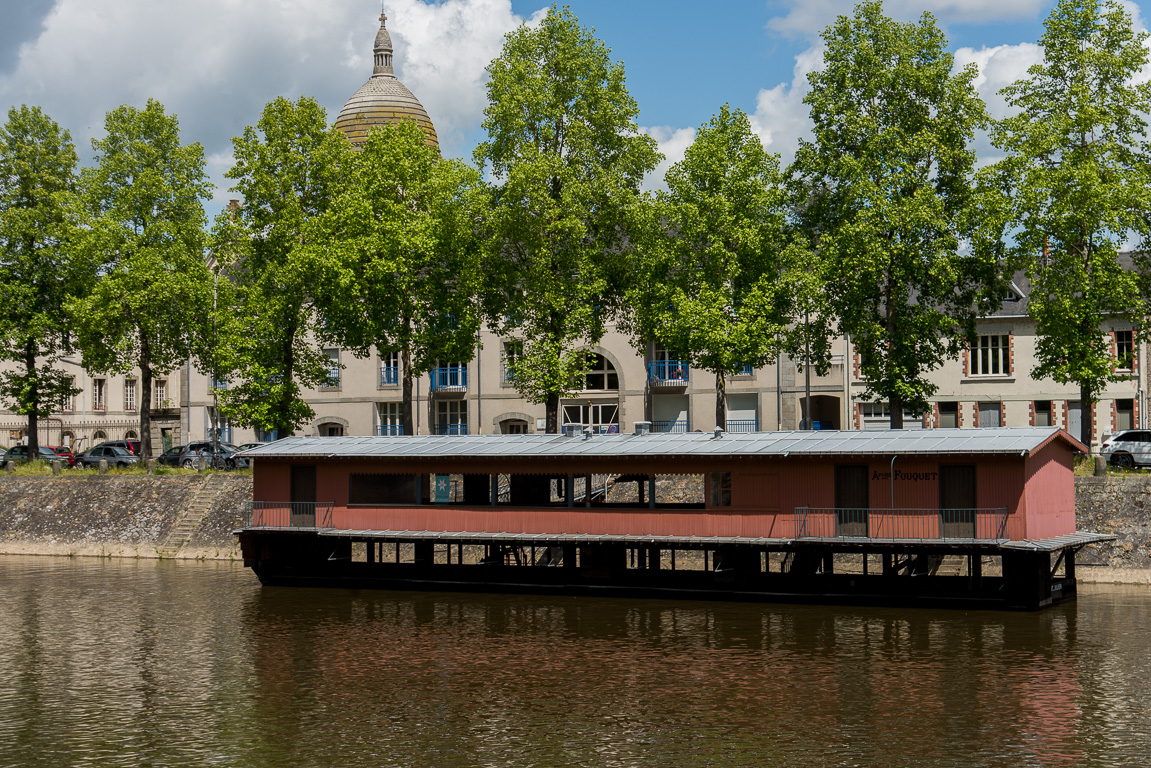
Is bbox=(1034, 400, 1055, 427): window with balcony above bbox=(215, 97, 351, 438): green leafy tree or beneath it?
beneath

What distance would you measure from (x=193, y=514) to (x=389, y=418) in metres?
22.1

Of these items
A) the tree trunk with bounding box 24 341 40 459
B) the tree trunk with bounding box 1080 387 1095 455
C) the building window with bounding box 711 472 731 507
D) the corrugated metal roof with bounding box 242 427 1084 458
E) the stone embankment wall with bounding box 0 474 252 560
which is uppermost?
the tree trunk with bounding box 24 341 40 459

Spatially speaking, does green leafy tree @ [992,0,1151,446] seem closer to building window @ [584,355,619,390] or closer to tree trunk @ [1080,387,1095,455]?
tree trunk @ [1080,387,1095,455]

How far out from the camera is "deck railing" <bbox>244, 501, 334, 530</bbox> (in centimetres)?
4688

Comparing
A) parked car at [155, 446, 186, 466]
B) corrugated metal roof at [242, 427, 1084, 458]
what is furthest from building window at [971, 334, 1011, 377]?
parked car at [155, 446, 186, 466]

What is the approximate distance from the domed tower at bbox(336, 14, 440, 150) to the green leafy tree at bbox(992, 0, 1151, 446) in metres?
59.8

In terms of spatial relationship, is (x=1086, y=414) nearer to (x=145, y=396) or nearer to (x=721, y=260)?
(x=721, y=260)

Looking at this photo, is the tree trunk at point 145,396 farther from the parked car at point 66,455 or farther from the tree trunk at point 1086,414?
the tree trunk at point 1086,414

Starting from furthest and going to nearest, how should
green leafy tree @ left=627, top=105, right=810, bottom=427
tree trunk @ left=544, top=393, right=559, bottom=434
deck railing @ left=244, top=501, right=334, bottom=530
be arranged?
tree trunk @ left=544, top=393, right=559, bottom=434 < green leafy tree @ left=627, top=105, right=810, bottom=427 < deck railing @ left=244, top=501, right=334, bottom=530

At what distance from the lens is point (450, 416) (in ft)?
251

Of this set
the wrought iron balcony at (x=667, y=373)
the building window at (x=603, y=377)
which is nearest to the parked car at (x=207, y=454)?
the building window at (x=603, y=377)

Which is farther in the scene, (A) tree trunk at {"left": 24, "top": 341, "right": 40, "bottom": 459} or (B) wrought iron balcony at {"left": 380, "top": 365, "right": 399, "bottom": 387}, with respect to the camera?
(B) wrought iron balcony at {"left": 380, "top": 365, "right": 399, "bottom": 387}

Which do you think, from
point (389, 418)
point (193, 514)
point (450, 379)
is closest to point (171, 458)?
point (389, 418)

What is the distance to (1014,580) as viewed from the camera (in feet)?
127
